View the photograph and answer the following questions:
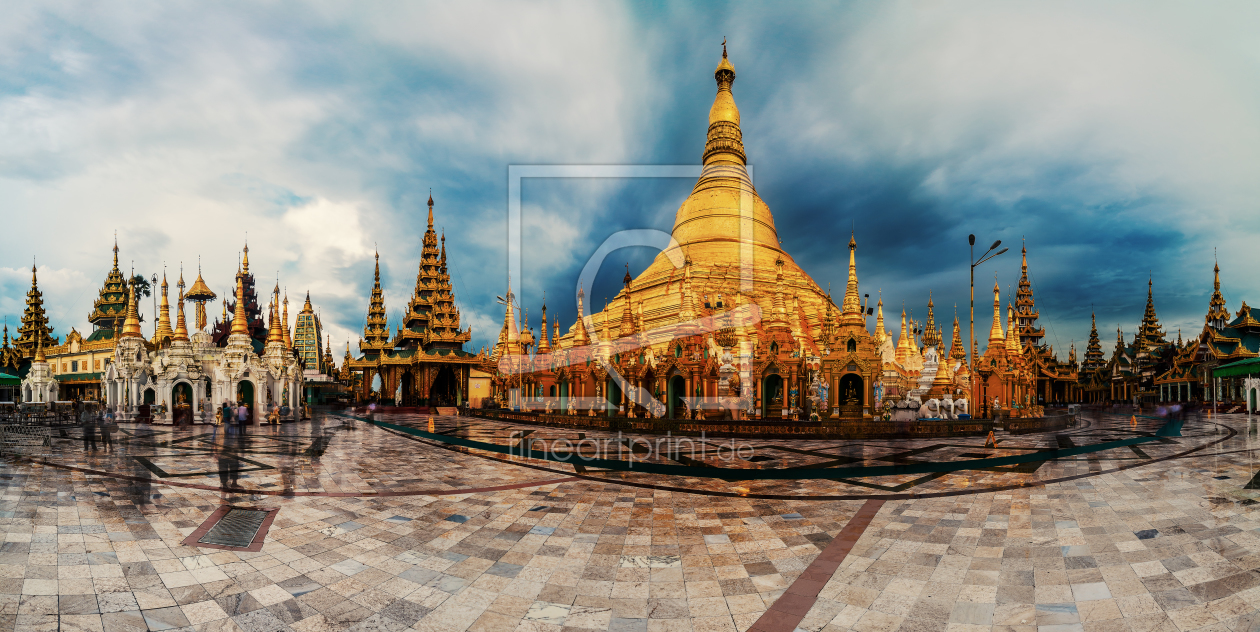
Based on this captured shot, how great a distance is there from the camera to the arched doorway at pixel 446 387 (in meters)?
50.3

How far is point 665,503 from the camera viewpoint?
9453 mm

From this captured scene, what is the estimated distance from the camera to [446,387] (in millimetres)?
51656

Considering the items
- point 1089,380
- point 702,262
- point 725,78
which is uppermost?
point 725,78

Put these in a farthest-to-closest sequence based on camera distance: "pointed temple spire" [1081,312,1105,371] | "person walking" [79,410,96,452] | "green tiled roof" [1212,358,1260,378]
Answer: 1. "pointed temple spire" [1081,312,1105,371]
2. "green tiled roof" [1212,358,1260,378]
3. "person walking" [79,410,96,452]

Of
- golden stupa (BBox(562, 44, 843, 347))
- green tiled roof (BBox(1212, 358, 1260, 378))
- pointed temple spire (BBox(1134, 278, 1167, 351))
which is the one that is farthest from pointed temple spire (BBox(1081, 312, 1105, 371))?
golden stupa (BBox(562, 44, 843, 347))

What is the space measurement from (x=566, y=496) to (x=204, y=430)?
876 inches

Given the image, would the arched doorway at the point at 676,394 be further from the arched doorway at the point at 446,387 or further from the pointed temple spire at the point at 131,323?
the pointed temple spire at the point at 131,323

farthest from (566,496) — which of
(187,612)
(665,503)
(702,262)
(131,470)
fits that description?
(702,262)

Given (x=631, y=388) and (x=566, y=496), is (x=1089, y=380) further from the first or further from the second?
(x=566, y=496)

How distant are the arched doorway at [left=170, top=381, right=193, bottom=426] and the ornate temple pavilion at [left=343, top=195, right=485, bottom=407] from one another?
60.0 feet

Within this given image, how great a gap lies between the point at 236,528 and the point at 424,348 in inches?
1698

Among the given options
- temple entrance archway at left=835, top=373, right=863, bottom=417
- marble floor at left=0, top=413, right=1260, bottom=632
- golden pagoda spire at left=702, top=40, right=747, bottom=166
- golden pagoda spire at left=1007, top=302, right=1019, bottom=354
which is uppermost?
golden pagoda spire at left=702, top=40, right=747, bottom=166

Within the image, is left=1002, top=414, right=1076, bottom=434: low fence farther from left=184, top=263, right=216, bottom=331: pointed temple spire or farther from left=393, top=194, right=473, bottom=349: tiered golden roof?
left=184, top=263, right=216, bottom=331: pointed temple spire

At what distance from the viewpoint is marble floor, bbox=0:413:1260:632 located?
515 centimetres
